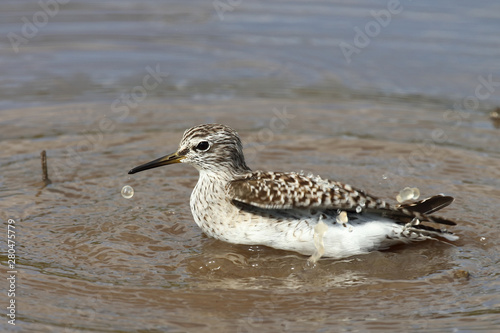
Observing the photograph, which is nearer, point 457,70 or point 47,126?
point 47,126

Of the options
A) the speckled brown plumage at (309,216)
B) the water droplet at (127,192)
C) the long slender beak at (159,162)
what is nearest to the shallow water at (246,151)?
the water droplet at (127,192)

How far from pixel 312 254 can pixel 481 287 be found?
1840 mm

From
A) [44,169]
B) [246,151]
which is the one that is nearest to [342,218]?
[246,151]

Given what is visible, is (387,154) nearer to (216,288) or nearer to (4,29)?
(216,288)

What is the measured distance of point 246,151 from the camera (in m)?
11.9

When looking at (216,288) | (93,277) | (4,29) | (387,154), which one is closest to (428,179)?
(387,154)

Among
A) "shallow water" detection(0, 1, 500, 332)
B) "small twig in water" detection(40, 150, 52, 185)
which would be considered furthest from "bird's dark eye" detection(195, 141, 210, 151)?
"small twig in water" detection(40, 150, 52, 185)

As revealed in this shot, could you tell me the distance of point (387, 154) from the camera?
11.6 meters

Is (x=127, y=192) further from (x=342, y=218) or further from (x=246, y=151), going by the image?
(x=342, y=218)

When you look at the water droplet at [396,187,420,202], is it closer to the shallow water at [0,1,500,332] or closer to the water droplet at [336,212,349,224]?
the shallow water at [0,1,500,332]

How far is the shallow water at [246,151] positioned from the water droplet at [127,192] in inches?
4.0

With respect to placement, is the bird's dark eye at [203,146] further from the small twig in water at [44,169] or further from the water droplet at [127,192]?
the small twig in water at [44,169]

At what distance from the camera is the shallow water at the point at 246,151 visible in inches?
300

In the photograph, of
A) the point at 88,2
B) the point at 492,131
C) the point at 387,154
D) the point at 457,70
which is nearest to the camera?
the point at 387,154
